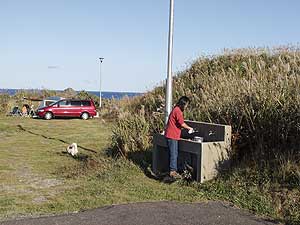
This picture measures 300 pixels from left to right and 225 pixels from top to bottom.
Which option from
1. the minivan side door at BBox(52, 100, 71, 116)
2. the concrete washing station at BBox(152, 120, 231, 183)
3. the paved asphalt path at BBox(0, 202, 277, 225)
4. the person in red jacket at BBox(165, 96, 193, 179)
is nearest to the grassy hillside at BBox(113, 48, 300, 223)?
the concrete washing station at BBox(152, 120, 231, 183)

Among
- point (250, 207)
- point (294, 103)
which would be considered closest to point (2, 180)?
point (250, 207)

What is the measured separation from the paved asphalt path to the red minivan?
97.2 ft

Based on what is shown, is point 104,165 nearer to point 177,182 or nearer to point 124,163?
point 124,163

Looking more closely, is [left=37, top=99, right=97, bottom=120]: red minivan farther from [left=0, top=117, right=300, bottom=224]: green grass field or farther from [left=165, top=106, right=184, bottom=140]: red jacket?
[left=165, top=106, right=184, bottom=140]: red jacket

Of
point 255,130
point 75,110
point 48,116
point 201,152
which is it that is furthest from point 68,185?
point 75,110

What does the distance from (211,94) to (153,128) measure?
2.11m

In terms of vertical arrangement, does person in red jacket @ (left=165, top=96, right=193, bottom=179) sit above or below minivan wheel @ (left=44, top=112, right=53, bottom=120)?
above

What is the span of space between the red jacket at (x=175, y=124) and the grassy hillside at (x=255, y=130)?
1.31 metres

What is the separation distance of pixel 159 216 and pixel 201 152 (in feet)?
8.19

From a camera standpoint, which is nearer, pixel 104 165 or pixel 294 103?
pixel 294 103

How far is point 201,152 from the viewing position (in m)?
9.51

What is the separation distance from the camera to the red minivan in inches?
1449

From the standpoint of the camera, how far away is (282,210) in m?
7.42

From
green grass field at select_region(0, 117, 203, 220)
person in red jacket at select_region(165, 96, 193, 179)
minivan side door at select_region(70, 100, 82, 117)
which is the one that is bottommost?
green grass field at select_region(0, 117, 203, 220)
